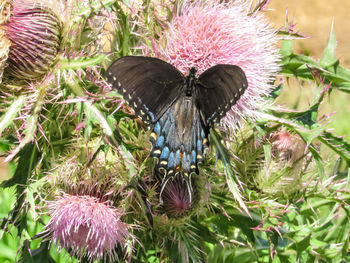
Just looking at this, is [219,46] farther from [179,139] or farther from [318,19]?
[318,19]

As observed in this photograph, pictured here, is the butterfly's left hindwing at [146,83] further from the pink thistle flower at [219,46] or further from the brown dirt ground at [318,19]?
the brown dirt ground at [318,19]

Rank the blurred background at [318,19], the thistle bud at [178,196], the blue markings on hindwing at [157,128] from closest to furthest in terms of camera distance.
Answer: the blue markings on hindwing at [157,128] < the thistle bud at [178,196] < the blurred background at [318,19]

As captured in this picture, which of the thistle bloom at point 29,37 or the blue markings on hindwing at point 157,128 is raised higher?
the thistle bloom at point 29,37

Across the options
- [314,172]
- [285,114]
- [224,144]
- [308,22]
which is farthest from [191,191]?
[308,22]

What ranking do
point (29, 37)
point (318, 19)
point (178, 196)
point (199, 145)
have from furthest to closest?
point (318, 19) < point (178, 196) < point (199, 145) < point (29, 37)

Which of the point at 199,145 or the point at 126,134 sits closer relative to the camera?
the point at 199,145

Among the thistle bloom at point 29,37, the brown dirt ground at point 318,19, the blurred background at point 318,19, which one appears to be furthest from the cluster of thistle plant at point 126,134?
the brown dirt ground at point 318,19

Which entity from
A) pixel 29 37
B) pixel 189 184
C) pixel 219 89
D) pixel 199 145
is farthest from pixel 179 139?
pixel 29 37
